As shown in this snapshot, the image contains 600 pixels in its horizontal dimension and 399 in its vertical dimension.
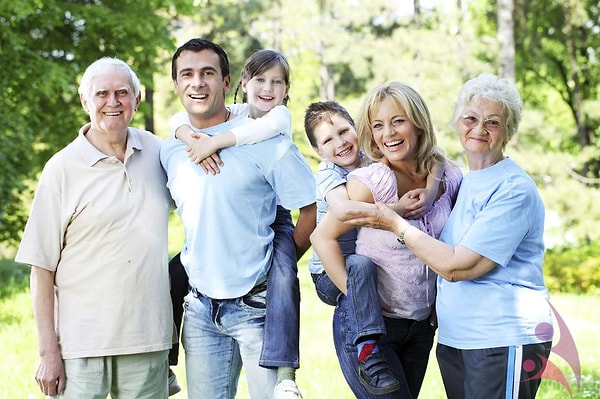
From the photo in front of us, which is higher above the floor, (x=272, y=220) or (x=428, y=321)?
(x=272, y=220)

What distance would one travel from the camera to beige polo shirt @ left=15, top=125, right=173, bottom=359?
3.40 metres

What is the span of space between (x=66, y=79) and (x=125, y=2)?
7.24 ft

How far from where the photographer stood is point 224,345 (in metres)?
3.60

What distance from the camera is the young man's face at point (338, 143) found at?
405cm

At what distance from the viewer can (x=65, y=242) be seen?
3455mm

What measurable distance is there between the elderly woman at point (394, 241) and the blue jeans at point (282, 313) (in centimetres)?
19

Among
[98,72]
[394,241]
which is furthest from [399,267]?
[98,72]

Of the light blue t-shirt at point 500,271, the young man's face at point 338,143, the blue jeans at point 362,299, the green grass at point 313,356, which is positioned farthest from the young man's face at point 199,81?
the green grass at point 313,356

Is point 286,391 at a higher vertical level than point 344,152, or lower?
lower

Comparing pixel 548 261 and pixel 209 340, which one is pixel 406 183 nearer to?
pixel 209 340

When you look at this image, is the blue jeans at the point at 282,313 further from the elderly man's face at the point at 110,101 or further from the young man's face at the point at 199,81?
the elderly man's face at the point at 110,101

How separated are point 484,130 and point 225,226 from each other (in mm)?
1206

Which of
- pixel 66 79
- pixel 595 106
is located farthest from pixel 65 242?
pixel 595 106

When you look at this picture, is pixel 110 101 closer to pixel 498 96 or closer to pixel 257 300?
pixel 257 300
